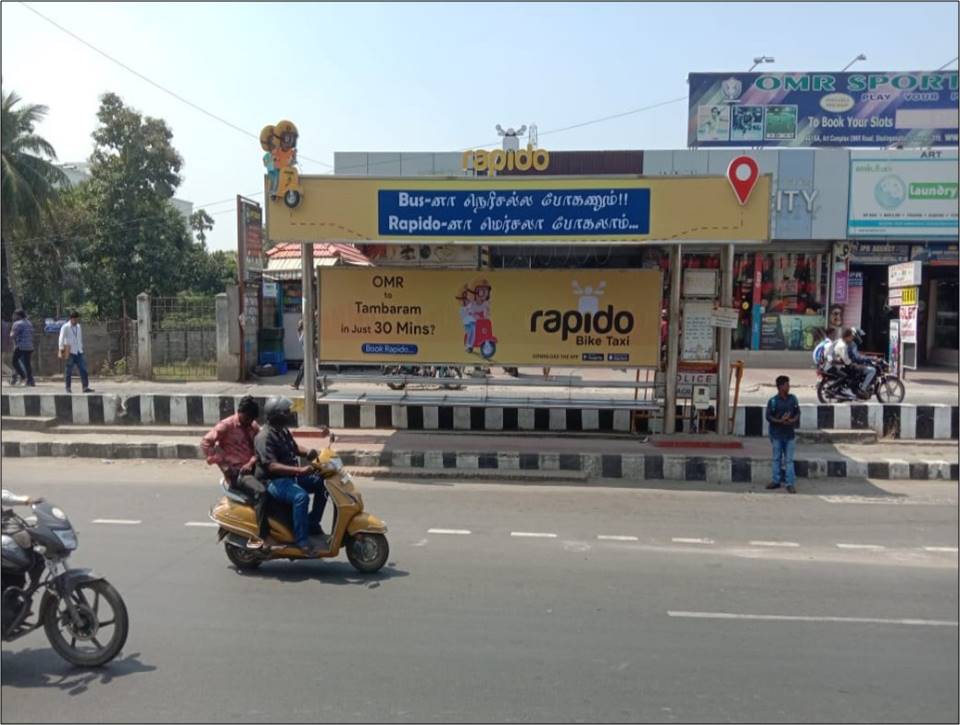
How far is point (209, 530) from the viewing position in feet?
24.6

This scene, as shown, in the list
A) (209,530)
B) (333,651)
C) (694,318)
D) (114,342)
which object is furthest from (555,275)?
(114,342)

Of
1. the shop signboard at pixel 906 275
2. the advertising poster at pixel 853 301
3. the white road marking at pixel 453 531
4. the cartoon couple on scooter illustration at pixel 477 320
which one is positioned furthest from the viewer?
the advertising poster at pixel 853 301

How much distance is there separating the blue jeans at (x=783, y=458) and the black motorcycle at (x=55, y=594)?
8160mm

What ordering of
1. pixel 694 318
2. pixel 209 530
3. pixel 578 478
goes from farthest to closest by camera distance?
pixel 694 318, pixel 578 478, pixel 209 530

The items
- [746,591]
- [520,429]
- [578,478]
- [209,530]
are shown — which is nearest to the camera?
[746,591]

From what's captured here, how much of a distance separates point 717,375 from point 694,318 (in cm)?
95

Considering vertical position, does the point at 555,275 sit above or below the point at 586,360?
above

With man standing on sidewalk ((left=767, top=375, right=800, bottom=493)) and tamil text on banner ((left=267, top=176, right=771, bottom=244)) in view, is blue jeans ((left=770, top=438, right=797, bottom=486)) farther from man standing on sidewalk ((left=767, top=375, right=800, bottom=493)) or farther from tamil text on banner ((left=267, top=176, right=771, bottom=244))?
tamil text on banner ((left=267, top=176, right=771, bottom=244))

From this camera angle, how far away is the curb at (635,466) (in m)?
10.6

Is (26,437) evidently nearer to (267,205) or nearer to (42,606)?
(267,205)

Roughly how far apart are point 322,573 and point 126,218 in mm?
A: 28961

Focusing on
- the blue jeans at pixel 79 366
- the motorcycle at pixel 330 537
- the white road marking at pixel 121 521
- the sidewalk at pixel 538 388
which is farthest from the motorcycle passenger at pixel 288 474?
the blue jeans at pixel 79 366

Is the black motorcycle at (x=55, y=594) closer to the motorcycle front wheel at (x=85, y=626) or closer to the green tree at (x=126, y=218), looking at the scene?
the motorcycle front wheel at (x=85, y=626)

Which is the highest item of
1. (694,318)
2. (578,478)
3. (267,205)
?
(267,205)
